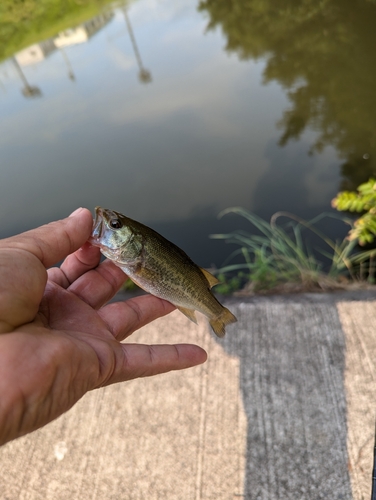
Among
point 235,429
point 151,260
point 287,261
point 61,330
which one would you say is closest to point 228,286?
point 287,261

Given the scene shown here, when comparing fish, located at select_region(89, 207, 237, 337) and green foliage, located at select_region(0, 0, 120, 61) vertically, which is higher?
green foliage, located at select_region(0, 0, 120, 61)

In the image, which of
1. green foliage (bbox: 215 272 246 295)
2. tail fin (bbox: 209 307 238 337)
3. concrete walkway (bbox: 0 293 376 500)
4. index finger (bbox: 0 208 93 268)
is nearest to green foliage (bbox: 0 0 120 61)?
green foliage (bbox: 215 272 246 295)

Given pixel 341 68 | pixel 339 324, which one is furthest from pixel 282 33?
pixel 339 324

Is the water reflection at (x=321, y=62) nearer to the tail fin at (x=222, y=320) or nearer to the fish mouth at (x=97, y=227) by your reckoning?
the tail fin at (x=222, y=320)

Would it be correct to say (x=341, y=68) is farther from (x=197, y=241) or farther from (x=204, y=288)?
(x=204, y=288)

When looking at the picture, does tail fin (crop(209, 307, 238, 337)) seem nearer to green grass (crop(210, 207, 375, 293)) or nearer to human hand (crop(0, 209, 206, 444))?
human hand (crop(0, 209, 206, 444))

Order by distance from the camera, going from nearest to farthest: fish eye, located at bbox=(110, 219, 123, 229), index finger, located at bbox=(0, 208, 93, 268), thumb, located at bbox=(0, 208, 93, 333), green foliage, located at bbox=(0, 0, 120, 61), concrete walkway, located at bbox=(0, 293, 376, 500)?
thumb, located at bbox=(0, 208, 93, 333)
index finger, located at bbox=(0, 208, 93, 268)
fish eye, located at bbox=(110, 219, 123, 229)
concrete walkway, located at bbox=(0, 293, 376, 500)
green foliage, located at bbox=(0, 0, 120, 61)

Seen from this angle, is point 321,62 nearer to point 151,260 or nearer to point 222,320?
point 222,320
